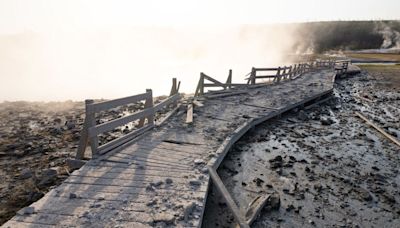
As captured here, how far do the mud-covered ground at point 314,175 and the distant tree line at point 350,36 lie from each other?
257ft

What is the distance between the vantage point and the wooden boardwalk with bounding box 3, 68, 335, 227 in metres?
4.12

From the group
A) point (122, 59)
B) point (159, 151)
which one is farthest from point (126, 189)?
point (122, 59)

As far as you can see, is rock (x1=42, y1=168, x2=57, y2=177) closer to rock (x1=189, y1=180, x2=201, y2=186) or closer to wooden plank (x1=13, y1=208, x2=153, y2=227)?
wooden plank (x1=13, y1=208, x2=153, y2=227)

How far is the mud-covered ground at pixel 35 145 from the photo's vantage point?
673 cm

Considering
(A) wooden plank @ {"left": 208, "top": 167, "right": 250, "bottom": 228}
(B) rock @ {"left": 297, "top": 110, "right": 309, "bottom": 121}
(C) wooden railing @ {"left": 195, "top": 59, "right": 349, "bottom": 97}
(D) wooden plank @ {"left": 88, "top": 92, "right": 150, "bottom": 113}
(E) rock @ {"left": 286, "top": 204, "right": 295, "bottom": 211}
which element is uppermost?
(C) wooden railing @ {"left": 195, "top": 59, "right": 349, "bottom": 97}

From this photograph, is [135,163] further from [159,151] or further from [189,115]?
[189,115]

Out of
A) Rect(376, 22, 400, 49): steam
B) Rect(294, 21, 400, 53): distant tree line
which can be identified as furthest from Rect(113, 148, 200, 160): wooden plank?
Rect(376, 22, 400, 49): steam

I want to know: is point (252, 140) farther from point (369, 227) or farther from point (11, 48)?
point (11, 48)

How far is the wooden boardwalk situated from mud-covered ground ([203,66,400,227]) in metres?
0.81

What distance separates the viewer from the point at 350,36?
287 feet

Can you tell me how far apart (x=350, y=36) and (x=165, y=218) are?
321 feet

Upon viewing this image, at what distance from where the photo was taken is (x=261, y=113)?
11.7 meters

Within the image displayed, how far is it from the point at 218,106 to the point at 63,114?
722cm

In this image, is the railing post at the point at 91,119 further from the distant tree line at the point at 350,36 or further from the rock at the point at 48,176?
the distant tree line at the point at 350,36
